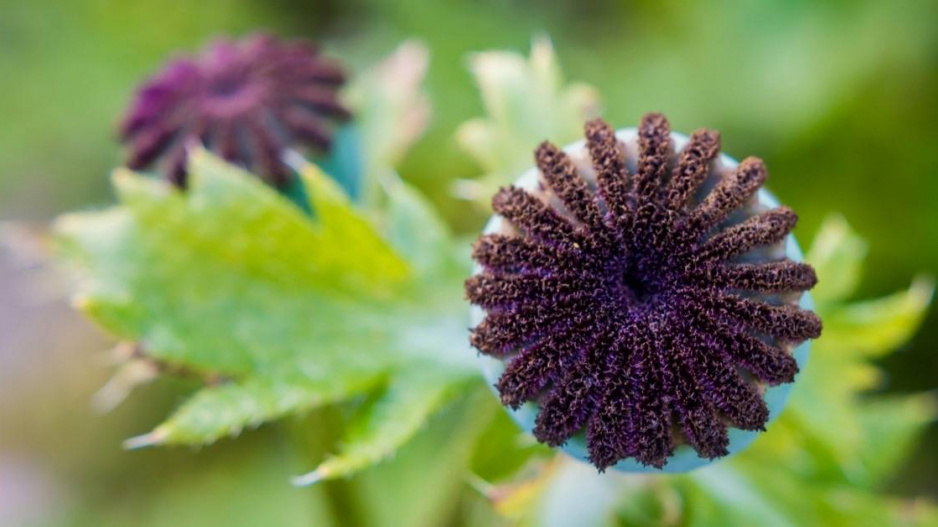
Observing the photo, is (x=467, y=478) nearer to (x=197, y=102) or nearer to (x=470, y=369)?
(x=470, y=369)

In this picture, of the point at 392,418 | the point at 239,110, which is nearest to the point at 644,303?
the point at 392,418

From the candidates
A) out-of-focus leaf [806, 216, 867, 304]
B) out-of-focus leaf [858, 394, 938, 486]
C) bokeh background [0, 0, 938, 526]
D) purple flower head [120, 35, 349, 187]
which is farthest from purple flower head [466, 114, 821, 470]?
bokeh background [0, 0, 938, 526]

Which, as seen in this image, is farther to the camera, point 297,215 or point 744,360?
point 297,215

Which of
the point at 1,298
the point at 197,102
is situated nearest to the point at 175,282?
the point at 197,102

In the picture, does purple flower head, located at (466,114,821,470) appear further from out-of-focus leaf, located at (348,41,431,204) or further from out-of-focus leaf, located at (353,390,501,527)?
out-of-focus leaf, located at (353,390,501,527)

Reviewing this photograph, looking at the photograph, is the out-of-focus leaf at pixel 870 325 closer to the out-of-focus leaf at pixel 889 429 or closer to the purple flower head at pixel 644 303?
the out-of-focus leaf at pixel 889 429

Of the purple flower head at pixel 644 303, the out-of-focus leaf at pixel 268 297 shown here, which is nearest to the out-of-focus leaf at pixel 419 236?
the out-of-focus leaf at pixel 268 297
